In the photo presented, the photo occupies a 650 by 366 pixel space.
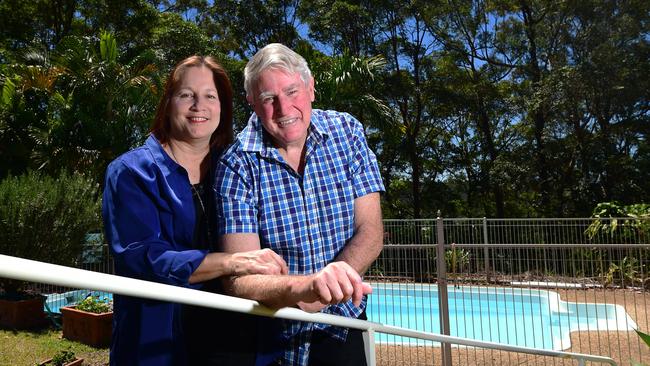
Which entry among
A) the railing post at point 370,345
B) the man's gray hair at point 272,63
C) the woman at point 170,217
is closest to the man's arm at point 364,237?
the railing post at point 370,345

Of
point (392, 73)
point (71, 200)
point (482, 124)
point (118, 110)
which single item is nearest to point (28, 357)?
point (71, 200)

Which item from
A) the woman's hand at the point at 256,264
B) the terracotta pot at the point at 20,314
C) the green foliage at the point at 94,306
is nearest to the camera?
the woman's hand at the point at 256,264

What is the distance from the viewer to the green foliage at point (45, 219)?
6777 mm

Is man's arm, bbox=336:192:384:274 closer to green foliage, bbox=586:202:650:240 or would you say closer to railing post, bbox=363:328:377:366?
railing post, bbox=363:328:377:366

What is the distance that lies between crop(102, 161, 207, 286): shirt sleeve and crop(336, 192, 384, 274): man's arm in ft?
1.09

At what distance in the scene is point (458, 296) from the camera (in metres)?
5.47

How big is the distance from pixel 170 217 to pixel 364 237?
450 mm

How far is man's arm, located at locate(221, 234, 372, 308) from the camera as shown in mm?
862

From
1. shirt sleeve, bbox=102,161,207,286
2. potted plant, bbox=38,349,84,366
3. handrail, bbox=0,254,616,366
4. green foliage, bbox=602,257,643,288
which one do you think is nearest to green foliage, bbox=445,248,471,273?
green foliage, bbox=602,257,643,288

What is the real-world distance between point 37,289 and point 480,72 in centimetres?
1453

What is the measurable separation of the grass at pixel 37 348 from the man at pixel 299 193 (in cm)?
476

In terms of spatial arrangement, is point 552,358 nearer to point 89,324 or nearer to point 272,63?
point 272,63

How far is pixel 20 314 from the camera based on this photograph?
6660 millimetres

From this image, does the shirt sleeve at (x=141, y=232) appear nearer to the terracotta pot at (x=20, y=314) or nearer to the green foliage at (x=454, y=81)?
the terracotta pot at (x=20, y=314)
